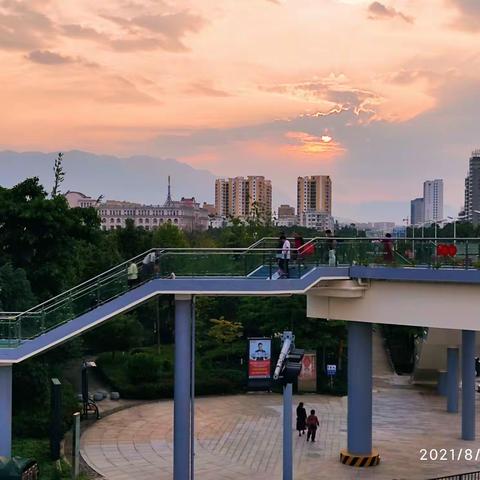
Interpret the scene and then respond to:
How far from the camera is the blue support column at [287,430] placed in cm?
1728

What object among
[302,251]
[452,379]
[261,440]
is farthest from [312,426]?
[302,251]

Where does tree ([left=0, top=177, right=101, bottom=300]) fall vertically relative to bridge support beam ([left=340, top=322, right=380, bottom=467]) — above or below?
above

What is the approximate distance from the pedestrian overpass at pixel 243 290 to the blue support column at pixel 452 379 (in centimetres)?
1041

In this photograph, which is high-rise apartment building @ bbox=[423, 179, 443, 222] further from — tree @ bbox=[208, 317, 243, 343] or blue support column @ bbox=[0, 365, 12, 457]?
blue support column @ bbox=[0, 365, 12, 457]

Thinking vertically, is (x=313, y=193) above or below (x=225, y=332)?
above

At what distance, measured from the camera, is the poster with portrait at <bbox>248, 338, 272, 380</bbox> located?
98.9ft

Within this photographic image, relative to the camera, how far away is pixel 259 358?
30656 millimetres

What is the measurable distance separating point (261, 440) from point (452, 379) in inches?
341

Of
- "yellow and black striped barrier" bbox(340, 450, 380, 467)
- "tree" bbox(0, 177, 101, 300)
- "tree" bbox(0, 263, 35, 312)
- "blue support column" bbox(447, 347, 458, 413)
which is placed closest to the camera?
"yellow and black striped barrier" bbox(340, 450, 380, 467)

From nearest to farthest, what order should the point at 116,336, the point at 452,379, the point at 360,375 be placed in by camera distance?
the point at 360,375, the point at 452,379, the point at 116,336

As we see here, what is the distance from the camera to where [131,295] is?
57.4 ft

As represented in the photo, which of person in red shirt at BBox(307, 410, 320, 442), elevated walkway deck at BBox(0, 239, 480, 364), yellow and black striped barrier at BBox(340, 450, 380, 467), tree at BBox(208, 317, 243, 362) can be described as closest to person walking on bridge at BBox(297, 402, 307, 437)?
person in red shirt at BBox(307, 410, 320, 442)

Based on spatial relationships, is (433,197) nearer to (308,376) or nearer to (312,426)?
(308,376)

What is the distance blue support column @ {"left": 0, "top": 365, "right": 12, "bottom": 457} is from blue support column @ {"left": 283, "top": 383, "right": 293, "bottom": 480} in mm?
7125
